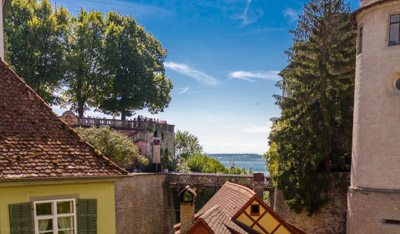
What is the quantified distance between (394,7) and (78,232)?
15.5m

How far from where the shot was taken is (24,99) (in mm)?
8227

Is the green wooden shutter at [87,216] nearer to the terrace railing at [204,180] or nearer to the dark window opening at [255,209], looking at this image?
the dark window opening at [255,209]

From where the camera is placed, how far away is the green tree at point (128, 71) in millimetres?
32406

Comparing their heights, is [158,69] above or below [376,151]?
above

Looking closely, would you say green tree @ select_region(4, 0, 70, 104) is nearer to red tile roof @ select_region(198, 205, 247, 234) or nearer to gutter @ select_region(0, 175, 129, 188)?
red tile roof @ select_region(198, 205, 247, 234)

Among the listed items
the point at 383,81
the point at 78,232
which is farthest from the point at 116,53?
the point at 78,232

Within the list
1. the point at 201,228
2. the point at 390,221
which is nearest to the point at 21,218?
the point at 201,228

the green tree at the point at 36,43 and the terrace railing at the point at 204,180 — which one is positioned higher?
the green tree at the point at 36,43

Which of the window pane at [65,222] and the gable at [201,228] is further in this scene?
the gable at [201,228]

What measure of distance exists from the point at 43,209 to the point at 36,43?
85.1 ft

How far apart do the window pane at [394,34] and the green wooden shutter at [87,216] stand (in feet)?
47.7

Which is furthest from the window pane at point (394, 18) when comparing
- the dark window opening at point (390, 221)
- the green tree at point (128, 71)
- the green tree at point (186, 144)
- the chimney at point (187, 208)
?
the green tree at point (186, 144)

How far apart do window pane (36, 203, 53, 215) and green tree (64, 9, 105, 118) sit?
82.6 ft

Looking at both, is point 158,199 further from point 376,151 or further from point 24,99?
point 24,99
